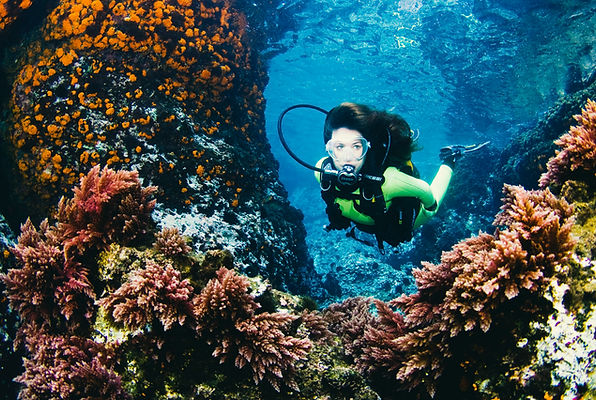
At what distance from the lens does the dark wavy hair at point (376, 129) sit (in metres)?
4.80

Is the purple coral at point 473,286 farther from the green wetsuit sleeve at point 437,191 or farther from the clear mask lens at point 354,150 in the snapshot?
the green wetsuit sleeve at point 437,191

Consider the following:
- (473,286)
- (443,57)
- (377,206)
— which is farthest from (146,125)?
(443,57)

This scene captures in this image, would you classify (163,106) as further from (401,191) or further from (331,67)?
(331,67)

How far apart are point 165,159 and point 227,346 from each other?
13.7ft

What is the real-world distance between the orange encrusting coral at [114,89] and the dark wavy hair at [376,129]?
2.83 metres

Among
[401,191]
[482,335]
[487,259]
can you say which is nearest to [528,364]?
[482,335]

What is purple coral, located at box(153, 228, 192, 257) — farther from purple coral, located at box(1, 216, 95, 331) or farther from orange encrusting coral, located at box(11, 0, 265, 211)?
orange encrusting coral, located at box(11, 0, 265, 211)

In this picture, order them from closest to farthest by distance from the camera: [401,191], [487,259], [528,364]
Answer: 1. [528,364]
2. [487,259]
3. [401,191]

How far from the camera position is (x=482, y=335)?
8.54 ft

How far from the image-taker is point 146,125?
588 cm

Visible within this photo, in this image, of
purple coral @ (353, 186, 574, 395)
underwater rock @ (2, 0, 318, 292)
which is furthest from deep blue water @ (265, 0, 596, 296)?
purple coral @ (353, 186, 574, 395)

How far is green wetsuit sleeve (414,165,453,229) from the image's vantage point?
581cm

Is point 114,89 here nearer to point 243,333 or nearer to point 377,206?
point 377,206

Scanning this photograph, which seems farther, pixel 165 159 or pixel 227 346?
pixel 165 159
